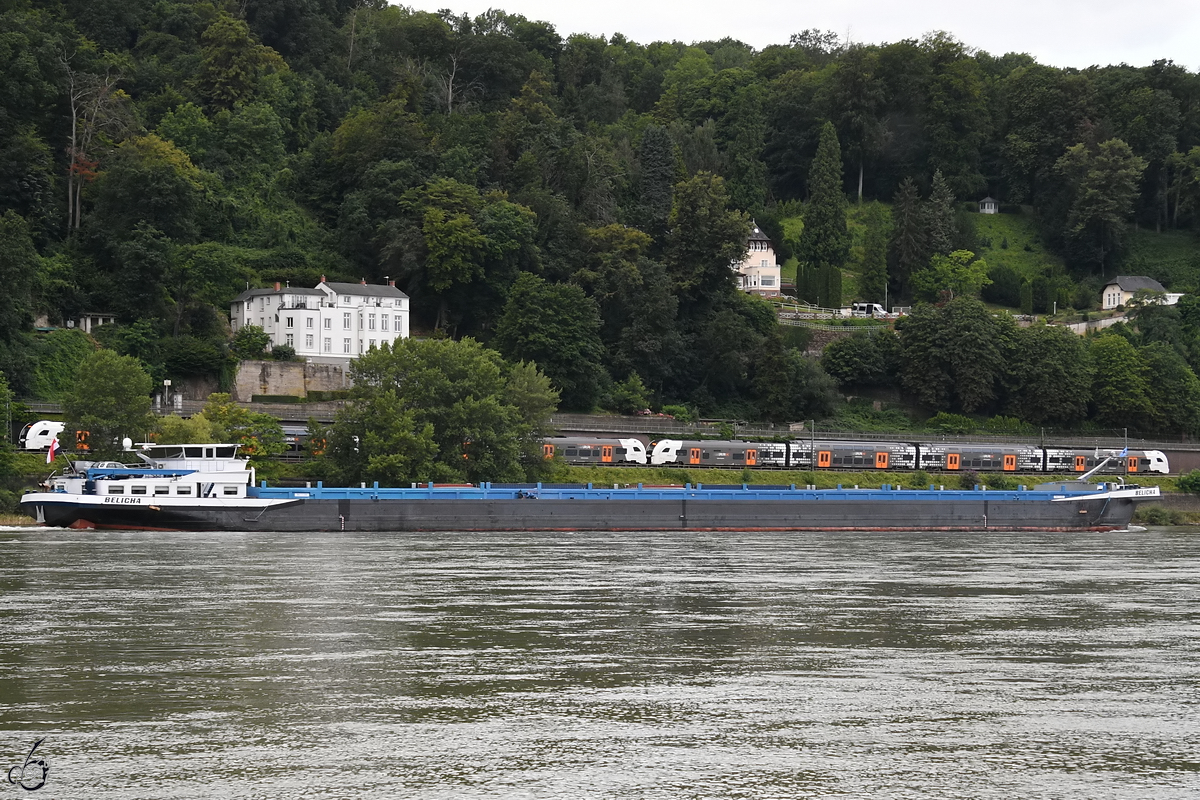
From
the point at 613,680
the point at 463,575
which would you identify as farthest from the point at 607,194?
the point at 613,680

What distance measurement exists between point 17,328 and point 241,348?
13.6 meters

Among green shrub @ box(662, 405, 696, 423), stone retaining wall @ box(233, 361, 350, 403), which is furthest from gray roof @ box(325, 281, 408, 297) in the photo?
green shrub @ box(662, 405, 696, 423)

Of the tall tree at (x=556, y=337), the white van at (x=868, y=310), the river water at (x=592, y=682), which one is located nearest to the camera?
the river water at (x=592, y=682)

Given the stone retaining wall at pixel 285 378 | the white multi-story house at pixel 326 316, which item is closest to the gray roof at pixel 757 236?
the white multi-story house at pixel 326 316

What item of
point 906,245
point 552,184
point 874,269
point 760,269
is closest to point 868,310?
point 874,269

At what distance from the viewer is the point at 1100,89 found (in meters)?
136

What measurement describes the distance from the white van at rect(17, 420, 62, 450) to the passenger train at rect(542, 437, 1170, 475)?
26.0 m

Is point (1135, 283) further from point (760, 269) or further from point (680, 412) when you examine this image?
point (680, 412)

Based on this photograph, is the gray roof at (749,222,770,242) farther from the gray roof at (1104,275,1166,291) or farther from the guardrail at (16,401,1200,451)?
the guardrail at (16,401,1200,451)

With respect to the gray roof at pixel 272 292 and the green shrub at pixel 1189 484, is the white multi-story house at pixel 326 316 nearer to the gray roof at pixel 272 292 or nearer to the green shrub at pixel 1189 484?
the gray roof at pixel 272 292

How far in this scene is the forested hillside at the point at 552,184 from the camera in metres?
88.9

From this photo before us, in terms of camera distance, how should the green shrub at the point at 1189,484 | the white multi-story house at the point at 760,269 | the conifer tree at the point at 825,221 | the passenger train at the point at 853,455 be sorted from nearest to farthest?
the passenger train at the point at 853,455 < the green shrub at the point at 1189,484 < the white multi-story house at the point at 760,269 < the conifer tree at the point at 825,221

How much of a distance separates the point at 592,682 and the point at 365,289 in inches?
2893

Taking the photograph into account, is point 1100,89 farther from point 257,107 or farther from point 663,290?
point 257,107
